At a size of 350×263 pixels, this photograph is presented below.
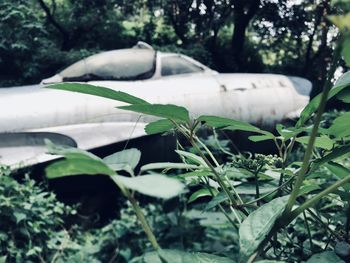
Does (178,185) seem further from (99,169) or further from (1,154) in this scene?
(1,154)

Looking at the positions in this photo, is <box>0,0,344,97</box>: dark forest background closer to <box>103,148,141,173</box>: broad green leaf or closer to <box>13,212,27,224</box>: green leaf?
<box>13,212,27,224</box>: green leaf

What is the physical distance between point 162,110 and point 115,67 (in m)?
3.35

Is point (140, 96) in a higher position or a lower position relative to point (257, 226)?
lower

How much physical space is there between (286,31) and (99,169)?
8.93m

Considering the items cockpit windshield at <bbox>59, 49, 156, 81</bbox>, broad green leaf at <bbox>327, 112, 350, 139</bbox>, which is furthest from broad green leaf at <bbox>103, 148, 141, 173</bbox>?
cockpit windshield at <bbox>59, 49, 156, 81</bbox>

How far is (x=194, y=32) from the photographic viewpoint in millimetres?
9102

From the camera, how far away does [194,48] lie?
8141 millimetres

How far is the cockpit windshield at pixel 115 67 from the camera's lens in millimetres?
3621

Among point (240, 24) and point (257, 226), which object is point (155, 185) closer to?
point (257, 226)

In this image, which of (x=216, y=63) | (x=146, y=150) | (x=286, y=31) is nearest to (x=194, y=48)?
(x=216, y=63)

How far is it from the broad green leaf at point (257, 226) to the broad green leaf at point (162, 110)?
0.10m

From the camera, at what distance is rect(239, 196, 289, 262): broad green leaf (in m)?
0.35

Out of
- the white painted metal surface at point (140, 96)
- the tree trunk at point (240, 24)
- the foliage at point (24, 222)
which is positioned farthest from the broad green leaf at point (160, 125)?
the tree trunk at point (240, 24)

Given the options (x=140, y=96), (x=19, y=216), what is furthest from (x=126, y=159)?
(x=140, y=96)
